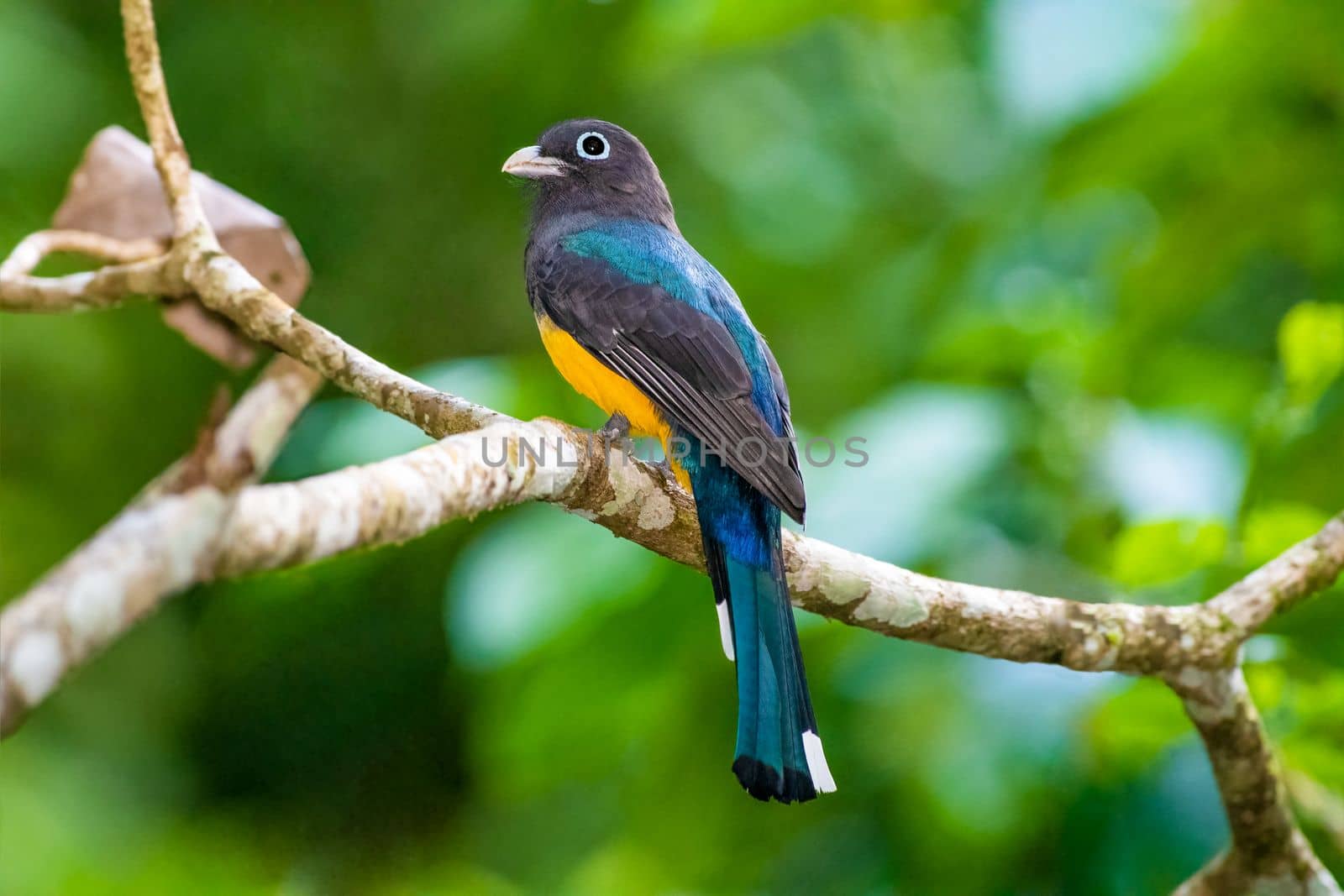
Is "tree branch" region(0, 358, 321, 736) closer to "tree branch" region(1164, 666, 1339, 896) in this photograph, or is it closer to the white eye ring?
"tree branch" region(1164, 666, 1339, 896)

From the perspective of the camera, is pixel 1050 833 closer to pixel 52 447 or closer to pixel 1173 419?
pixel 1173 419

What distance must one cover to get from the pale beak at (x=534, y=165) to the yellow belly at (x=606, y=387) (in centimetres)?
69

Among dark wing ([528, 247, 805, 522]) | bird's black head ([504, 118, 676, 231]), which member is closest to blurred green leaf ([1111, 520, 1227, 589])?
dark wing ([528, 247, 805, 522])

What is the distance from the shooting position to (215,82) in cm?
636

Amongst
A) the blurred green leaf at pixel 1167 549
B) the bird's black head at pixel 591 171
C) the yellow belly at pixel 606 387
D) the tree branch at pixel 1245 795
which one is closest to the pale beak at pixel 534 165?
the bird's black head at pixel 591 171

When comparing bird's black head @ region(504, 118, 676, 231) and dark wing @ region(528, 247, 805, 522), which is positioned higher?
bird's black head @ region(504, 118, 676, 231)

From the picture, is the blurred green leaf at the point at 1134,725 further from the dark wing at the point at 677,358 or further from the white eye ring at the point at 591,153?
the white eye ring at the point at 591,153

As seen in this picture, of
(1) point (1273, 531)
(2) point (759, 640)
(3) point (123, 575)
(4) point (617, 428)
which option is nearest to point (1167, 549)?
(1) point (1273, 531)

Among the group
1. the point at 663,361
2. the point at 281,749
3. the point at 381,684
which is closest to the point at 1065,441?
the point at 663,361

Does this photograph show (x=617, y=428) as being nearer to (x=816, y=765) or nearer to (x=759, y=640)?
(x=759, y=640)

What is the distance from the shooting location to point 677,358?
10.5 feet

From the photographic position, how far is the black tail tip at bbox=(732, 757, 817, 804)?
257cm

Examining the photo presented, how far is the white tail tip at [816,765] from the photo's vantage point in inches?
103

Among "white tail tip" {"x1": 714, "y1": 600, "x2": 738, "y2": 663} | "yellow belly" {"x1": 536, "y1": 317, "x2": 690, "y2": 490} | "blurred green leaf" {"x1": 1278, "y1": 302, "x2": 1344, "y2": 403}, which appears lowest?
"white tail tip" {"x1": 714, "y1": 600, "x2": 738, "y2": 663}
